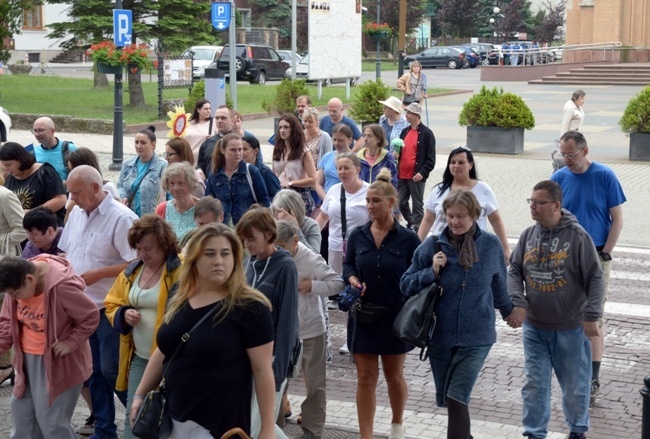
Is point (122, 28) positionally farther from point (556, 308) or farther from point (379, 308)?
point (556, 308)

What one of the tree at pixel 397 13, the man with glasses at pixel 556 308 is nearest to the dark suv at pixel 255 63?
the tree at pixel 397 13

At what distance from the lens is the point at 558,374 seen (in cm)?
688

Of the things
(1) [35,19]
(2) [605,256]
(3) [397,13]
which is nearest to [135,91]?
(2) [605,256]

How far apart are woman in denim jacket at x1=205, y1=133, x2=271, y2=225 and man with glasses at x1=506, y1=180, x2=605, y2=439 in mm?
3020

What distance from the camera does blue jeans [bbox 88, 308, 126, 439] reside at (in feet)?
22.7

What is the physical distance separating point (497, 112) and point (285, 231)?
16.3 metres

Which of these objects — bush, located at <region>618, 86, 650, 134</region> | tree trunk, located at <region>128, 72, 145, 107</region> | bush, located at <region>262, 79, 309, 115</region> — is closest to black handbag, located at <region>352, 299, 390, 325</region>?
bush, located at <region>618, 86, 650, 134</region>

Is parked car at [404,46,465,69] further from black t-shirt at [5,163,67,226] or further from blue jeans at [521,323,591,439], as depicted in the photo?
blue jeans at [521,323,591,439]

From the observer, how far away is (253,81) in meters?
48.5

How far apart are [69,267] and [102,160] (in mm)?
15873

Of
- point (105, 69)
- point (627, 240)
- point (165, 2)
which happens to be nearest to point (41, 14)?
point (165, 2)

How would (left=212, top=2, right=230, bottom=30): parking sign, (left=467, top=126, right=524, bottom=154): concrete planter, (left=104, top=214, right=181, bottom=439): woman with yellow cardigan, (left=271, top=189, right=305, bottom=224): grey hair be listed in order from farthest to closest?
(left=467, top=126, right=524, bottom=154): concrete planter < (left=212, top=2, right=230, bottom=30): parking sign < (left=271, top=189, right=305, bottom=224): grey hair < (left=104, top=214, right=181, bottom=439): woman with yellow cardigan

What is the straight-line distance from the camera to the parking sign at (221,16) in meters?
22.4

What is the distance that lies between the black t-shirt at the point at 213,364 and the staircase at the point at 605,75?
4117cm
